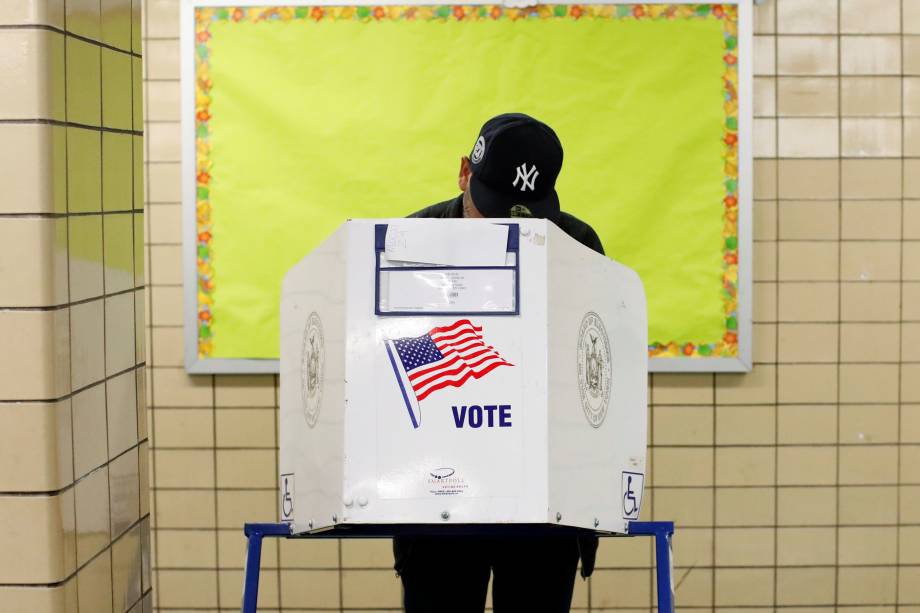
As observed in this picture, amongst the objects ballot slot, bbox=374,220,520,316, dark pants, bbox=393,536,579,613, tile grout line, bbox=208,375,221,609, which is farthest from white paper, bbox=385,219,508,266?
tile grout line, bbox=208,375,221,609

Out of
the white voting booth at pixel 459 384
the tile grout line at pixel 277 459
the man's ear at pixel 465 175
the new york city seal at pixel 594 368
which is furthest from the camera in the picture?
the tile grout line at pixel 277 459

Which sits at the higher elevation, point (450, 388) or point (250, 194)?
point (250, 194)

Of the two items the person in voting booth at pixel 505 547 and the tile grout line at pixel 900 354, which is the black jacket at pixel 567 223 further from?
the tile grout line at pixel 900 354

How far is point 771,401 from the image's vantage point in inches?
134

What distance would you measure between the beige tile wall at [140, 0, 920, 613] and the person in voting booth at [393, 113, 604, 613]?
1.28m

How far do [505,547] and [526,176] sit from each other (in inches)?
27.3

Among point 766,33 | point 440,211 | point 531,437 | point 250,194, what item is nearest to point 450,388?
point 531,437

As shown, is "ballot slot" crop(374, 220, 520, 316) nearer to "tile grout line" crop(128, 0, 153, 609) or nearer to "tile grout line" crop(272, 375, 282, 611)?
"tile grout line" crop(128, 0, 153, 609)

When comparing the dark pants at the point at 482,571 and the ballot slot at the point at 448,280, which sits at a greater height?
the ballot slot at the point at 448,280

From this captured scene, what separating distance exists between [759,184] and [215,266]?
1.59 m

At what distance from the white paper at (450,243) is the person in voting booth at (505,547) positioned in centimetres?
30

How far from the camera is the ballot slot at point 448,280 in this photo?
1689mm

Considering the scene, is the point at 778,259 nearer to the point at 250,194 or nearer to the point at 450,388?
the point at 250,194

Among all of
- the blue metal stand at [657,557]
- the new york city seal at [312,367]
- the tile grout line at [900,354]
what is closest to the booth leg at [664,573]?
the blue metal stand at [657,557]
